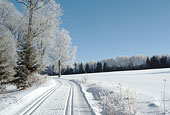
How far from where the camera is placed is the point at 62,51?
3166 cm

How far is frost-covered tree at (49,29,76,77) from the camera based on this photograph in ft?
103

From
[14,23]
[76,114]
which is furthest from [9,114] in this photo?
[14,23]

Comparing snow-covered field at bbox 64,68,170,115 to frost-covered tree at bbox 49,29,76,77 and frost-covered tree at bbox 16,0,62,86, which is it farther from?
frost-covered tree at bbox 49,29,76,77

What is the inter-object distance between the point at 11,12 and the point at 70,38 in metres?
16.0

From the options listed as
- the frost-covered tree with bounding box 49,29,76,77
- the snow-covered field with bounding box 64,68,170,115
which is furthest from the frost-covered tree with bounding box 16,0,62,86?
the frost-covered tree with bounding box 49,29,76,77

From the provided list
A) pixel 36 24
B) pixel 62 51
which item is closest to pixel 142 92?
pixel 36 24

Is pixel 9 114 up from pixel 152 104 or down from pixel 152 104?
down

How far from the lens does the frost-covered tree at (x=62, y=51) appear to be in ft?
103

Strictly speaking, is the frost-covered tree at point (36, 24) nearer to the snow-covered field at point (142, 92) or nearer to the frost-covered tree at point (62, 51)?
the snow-covered field at point (142, 92)

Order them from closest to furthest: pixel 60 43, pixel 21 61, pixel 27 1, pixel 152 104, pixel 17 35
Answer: pixel 152 104, pixel 21 61, pixel 27 1, pixel 17 35, pixel 60 43

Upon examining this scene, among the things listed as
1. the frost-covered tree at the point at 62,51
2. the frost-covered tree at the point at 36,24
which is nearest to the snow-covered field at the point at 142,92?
the frost-covered tree at the point at 36,24

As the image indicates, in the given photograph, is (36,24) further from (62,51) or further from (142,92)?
(62,51)

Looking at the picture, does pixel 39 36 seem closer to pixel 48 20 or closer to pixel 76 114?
pixel 48 20

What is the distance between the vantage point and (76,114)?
13.9 feet
